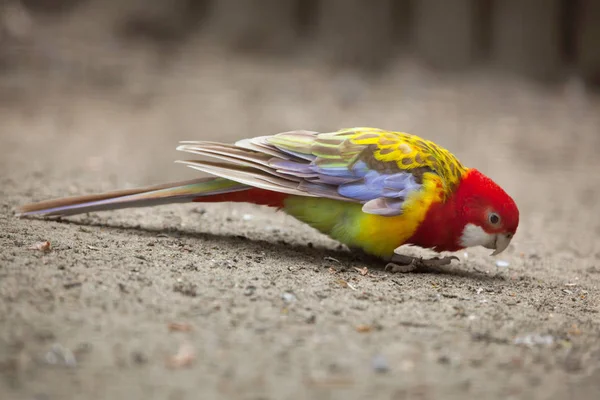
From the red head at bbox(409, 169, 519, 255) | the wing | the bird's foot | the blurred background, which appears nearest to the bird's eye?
the red head at bbox(409, 169, 519, 255)

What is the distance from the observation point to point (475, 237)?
3.86 m

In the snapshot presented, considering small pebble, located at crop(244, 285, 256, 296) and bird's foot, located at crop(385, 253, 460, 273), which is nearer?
small pebble, located at crop(244, 285, 256, 296)

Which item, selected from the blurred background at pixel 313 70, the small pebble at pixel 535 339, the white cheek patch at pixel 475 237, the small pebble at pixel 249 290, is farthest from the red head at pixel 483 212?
the blurred background at pixel 313 70

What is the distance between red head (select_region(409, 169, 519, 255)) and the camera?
3.78m

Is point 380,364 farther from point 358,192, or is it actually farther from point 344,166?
point 344,166

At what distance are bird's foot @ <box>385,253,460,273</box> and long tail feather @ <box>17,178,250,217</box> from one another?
0.94 meters

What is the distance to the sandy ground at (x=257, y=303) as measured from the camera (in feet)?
7.35

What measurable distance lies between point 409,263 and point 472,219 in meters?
0.44

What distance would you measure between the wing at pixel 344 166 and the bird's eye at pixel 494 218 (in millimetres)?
272

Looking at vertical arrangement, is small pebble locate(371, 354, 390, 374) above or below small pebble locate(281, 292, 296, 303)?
below

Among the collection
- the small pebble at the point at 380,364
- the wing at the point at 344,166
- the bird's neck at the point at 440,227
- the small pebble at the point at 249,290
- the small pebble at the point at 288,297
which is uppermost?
the wing at the point at 344,166

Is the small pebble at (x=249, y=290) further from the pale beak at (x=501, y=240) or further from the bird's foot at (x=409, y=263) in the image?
the pale beak at (x=501, y=240)

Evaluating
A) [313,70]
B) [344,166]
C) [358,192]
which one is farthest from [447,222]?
[313,70]

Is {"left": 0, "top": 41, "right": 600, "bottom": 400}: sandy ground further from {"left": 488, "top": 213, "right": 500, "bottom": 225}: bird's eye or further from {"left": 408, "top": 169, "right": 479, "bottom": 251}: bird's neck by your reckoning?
{"left": 488, "top": 213, "right": 500, "bottom": 225}: bird's eye
